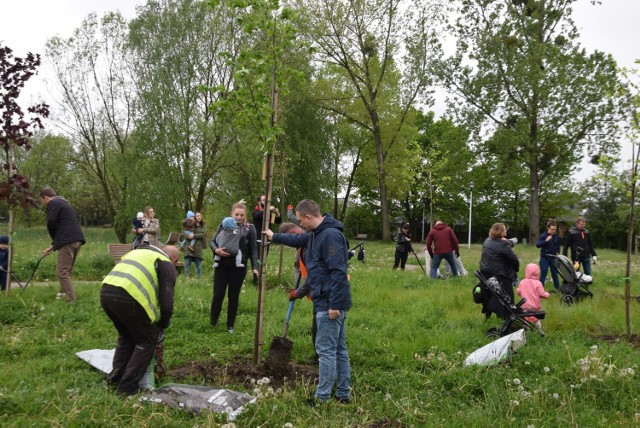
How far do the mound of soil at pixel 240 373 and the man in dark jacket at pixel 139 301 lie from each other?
0.66 metres

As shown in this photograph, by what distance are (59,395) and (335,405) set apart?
2.41 m

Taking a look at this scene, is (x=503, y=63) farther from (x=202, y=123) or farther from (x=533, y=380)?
(x=533, y=380)

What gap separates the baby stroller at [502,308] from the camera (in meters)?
6.22

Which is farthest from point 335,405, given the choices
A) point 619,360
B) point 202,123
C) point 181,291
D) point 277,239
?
point 202,123

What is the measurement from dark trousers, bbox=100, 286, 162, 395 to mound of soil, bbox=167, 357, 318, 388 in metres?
0.63

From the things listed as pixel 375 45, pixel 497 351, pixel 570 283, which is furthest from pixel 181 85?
pixel 497 351

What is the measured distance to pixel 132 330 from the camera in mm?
4223

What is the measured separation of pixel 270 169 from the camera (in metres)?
4.97

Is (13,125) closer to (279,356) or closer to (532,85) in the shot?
(279,356)

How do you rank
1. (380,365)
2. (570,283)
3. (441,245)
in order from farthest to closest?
(441,245) → (570,283) → (380,365)

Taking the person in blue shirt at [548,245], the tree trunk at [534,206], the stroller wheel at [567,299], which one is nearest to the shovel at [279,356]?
the stroller wheel at [567,299]

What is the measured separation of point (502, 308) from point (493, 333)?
41 centimetres

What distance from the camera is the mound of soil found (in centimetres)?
466

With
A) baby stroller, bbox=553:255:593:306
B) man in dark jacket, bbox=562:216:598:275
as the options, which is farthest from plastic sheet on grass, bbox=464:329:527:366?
man in dark jacket, bbox=562:216:598:275
